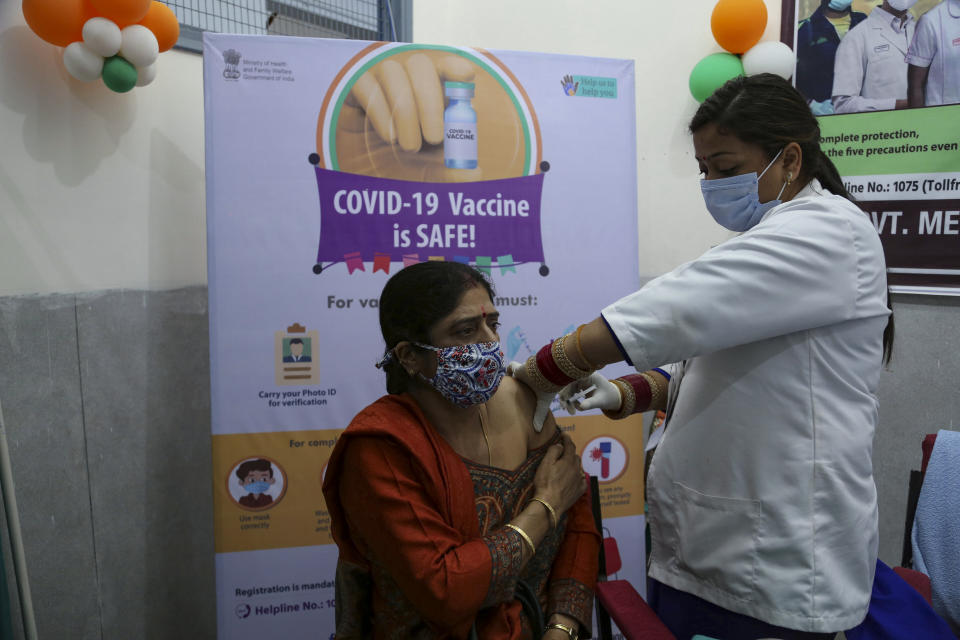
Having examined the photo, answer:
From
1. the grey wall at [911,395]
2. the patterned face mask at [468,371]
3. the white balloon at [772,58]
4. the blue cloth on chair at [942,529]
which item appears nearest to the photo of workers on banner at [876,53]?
the white balloon at [772,58]

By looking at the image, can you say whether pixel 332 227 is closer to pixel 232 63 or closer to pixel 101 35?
pixel 232 63

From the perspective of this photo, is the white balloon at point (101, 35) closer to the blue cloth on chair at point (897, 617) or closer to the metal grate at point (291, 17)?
the metal grate at point (291, 17)

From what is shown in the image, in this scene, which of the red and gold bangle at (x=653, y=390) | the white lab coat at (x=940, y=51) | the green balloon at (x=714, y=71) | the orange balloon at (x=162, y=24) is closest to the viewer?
the red and gold bangle at (x=653, y=390)

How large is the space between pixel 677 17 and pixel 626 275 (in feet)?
4.74

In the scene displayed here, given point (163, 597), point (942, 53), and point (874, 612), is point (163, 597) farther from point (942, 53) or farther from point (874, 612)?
point (942, 53)

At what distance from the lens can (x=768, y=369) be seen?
4.30ft

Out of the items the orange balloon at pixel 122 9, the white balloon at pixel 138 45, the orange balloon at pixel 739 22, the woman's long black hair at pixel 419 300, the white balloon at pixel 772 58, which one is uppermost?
the orange balloon at pixel 739 22

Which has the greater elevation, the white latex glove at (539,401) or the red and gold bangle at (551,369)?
the red and gold bangle at (551,369)

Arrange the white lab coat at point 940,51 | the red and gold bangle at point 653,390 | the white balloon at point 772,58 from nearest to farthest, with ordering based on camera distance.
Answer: the red and gold bangle at point 653,390, the white lab coat at point 940,51, the white balloon at point 772,58

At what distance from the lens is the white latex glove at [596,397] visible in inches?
61.4

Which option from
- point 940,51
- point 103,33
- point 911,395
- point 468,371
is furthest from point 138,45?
point 911,395

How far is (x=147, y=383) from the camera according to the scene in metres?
2.59

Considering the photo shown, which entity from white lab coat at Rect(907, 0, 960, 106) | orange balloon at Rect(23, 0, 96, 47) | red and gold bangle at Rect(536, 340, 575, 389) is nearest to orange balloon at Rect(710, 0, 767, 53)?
white lab coat at Rect(907, 0, 960, 106)

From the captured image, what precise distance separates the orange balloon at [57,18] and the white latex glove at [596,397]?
190 cm
